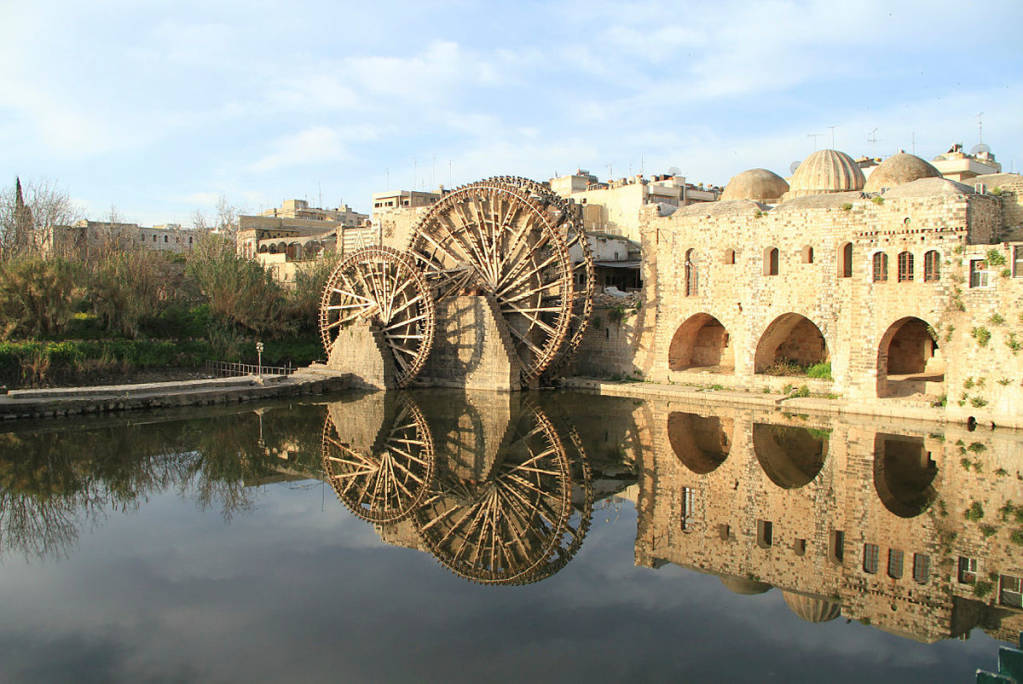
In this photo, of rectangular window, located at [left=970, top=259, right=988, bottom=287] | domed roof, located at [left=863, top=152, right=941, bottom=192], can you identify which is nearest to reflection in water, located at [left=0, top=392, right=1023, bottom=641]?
rectangular window, located at [left=970, top=259, right=988, bottom=287]

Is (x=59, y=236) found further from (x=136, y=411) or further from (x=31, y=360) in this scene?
(x=136, y=411)

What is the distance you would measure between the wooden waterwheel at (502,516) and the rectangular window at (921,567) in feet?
10.7

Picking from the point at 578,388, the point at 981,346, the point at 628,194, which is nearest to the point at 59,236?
the point at 578,388

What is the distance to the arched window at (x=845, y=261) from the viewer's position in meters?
16.2

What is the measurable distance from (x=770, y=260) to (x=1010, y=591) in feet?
37.7

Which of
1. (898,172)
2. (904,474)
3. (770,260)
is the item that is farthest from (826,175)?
(904,474)

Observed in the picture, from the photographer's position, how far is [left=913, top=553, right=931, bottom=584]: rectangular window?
717cm

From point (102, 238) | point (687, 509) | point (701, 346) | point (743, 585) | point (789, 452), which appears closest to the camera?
point (743, 585)

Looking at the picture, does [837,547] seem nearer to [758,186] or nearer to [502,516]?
[502,516]

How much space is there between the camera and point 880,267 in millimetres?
15047

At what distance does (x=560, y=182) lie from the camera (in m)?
40.3

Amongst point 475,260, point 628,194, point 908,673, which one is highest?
point 628,194

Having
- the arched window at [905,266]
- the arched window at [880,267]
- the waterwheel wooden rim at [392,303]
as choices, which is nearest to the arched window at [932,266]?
the arched window at [905,266]

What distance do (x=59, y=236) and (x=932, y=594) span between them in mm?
26082
